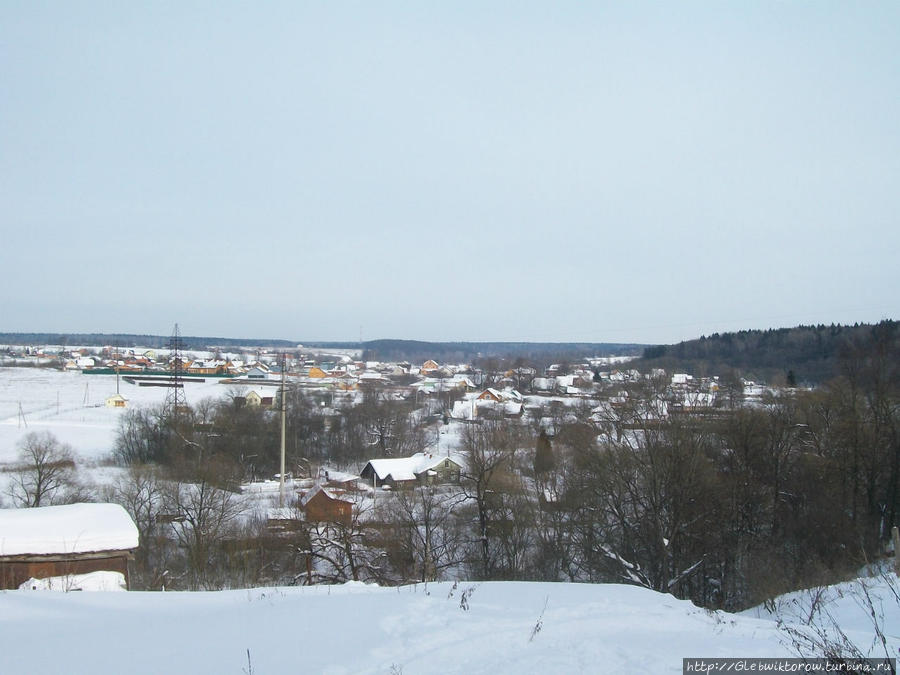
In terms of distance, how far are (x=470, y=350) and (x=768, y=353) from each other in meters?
117

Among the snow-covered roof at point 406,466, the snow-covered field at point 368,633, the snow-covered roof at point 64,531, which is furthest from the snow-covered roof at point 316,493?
the snow-covered field at point 368,633

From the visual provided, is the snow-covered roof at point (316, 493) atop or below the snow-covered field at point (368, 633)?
below

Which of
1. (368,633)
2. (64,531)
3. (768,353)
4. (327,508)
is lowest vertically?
(327,508)

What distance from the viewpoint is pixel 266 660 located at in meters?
3.95

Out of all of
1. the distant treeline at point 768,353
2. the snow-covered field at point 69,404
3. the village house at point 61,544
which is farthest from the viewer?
the distant treeline at point 768,353

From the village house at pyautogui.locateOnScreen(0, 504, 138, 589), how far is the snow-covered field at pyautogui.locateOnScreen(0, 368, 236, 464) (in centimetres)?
2148

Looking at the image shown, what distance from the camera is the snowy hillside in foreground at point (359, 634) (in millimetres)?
3885

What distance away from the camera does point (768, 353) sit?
195 feet

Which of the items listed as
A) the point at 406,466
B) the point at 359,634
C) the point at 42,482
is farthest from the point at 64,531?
the point at 406,466

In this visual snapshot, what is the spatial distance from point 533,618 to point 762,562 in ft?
35.3

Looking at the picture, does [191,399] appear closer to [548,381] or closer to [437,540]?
[437,540]

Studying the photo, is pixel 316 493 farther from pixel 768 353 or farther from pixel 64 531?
pixel 768 353

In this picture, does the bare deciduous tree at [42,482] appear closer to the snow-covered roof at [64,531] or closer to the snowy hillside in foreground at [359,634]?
the snow-covered roof at [64,531]

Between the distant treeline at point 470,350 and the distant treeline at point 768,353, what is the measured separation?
184 feet
